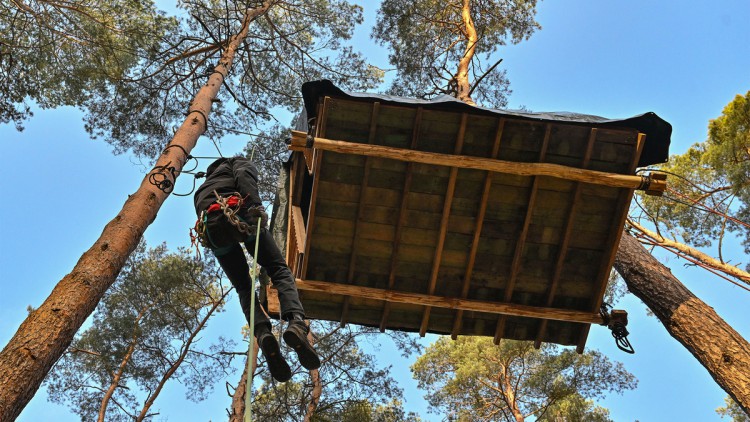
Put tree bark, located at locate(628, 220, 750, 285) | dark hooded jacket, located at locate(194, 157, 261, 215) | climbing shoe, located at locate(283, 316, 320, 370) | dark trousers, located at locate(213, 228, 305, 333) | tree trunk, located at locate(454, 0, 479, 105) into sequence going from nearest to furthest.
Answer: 1. climbing shoe, located at locate(283, 316, 320, 370)
2. dark trousers, located at locate(213, 228, 305, 333)
3. dark hooded jacket, located at locate(194, 157, 261, 215)
4. tree bark, located at locate(628, 220, 750, 285)
5. tree trunk, located at locate(454, 0, 479, 105)

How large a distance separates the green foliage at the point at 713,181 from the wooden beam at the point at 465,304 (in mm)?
4717

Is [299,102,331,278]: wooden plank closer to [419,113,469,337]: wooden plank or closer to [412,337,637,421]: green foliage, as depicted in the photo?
[419,113,469,337]: wooden plank

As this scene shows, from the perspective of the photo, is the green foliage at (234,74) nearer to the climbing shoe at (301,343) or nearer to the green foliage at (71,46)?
the green foliage at (71,46)

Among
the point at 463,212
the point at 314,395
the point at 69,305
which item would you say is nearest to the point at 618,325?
the point at 463,212

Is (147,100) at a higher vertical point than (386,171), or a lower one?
higher

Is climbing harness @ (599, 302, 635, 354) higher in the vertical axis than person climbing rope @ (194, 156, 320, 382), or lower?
higher

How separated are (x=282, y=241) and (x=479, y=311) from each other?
2225mm

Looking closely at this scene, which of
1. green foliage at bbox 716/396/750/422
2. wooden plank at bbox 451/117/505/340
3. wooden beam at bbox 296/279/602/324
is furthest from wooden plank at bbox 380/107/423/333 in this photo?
green foliage at bbox 716/396/750/422

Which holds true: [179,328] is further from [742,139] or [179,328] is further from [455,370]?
[742,139]

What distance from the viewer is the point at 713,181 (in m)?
11.4

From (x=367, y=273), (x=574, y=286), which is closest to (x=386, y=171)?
(x=367, y=273)

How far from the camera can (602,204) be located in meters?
4.97

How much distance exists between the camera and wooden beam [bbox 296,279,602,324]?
207 inches

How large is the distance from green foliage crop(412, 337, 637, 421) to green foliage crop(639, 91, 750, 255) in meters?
3.69
